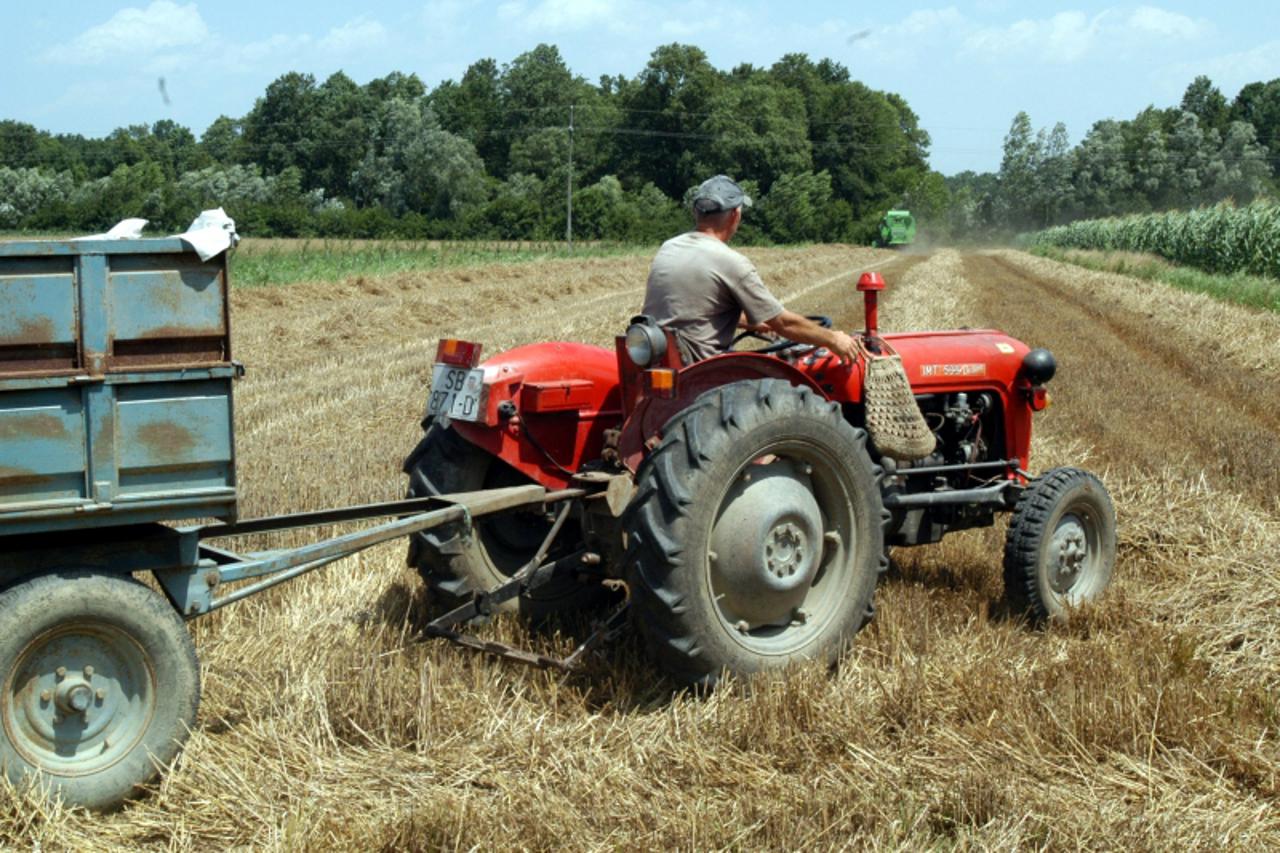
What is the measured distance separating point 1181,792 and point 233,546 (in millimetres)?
4205

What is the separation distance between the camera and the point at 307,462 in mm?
7957

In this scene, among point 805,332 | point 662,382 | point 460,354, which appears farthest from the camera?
point 460,354

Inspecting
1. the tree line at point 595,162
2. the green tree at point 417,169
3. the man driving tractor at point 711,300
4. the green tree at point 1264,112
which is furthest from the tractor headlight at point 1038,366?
the green tree at point 1264,112

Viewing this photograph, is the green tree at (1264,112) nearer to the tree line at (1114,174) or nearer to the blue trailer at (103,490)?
the tree line at (1114,174)

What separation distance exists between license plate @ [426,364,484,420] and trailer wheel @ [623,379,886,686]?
2.55ft

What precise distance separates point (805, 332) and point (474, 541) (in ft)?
4.96

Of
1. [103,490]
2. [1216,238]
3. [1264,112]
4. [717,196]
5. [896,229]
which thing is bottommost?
[103,490]

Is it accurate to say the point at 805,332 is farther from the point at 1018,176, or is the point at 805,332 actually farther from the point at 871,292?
the point at 1018,176

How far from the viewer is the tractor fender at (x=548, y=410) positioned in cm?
461

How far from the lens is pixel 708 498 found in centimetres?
405

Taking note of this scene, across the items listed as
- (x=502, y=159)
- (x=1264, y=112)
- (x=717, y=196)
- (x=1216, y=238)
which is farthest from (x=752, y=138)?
(x=717, y=196)

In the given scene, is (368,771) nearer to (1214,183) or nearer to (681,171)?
(681,171)

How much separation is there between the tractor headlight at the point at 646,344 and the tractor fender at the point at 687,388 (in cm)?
13

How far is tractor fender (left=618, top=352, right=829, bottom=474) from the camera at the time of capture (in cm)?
443
